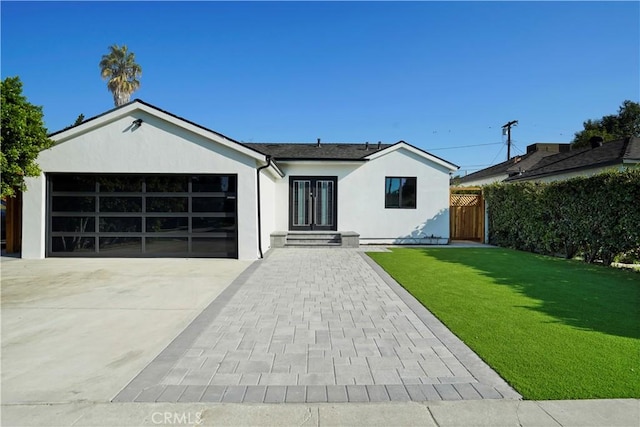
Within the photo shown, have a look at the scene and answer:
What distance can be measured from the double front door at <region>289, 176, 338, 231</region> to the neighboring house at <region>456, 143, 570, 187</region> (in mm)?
16999

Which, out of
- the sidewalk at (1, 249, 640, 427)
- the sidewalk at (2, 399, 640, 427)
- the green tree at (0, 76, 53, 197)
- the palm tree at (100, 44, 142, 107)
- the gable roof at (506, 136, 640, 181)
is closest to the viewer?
the sidewalk at (2, 399, 640, 427)

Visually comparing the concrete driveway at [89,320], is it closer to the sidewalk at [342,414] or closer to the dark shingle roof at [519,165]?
the sidewalk at [342,414]

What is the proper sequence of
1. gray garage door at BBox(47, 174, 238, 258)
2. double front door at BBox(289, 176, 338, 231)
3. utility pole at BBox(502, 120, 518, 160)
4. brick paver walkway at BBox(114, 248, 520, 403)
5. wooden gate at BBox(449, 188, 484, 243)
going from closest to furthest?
1. brick paver walkway at BBox(114, 248, 520, 403)
2. gray garage door at BBox(47, 174, 238, 258)
3. double front door at BBox(289, 176, 338, 231)
4. wooden gate at BBox(449, 188, 484, 243)
5. utility pole at BBox(502, 120, 518, 160)

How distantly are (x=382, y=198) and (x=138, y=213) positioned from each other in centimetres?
962

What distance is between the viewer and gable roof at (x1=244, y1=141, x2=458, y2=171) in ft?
48.0

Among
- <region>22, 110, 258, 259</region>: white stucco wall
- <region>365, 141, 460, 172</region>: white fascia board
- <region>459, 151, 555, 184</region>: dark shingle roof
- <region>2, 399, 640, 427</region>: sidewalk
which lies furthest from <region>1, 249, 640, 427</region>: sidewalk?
<region>459, 151, 555, 184</region>: dark shingle roof

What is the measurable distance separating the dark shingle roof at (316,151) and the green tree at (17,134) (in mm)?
7333

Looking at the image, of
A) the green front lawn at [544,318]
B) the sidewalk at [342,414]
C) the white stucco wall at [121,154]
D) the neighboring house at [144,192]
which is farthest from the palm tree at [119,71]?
the sidewalk at [342,414]

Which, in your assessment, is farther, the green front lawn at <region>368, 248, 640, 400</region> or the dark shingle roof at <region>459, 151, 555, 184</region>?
the dark shingle roof at <region>459, 151, 555, 184</region>

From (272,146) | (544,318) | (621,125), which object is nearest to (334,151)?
(272,146)

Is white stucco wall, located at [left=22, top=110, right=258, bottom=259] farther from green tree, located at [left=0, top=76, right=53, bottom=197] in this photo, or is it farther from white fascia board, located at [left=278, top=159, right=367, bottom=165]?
white fascia board, located at [left=278, top=159, right=367, bottom=165]

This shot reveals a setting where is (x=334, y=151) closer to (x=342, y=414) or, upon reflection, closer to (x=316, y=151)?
(x=316, y=151)

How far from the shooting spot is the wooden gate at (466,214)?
624 inches

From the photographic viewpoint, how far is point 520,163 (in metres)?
27.8
